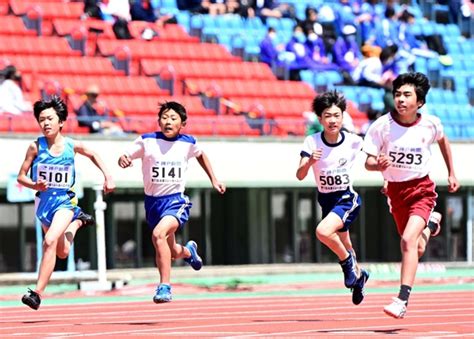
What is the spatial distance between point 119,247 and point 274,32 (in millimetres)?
6050

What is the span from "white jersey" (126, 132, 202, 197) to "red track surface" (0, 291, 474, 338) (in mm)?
1233

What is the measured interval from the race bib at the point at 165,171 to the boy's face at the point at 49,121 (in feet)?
3.37

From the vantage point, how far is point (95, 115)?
85.9ft

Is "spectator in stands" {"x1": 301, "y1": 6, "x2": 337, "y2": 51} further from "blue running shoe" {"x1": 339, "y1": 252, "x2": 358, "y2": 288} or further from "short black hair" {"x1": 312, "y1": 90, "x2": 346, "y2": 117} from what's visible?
"short black hair" {"x1": 312, "y1": 90, "x2": 346, "y2": 117}

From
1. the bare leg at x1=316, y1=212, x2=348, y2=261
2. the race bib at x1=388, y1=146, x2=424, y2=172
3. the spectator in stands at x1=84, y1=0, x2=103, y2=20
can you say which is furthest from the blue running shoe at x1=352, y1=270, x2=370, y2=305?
the spectator in stands at x1=84, y1=0, x2=103, y2=20

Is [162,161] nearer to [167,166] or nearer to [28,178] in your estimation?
[167,166]

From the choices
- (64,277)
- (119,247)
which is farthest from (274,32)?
(64,277)

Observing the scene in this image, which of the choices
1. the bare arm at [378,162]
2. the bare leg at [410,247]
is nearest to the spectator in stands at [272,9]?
the bare arm at [378,162]

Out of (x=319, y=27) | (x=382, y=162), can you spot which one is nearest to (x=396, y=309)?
(x=382, y=162)

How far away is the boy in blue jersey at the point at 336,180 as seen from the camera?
14.3 m

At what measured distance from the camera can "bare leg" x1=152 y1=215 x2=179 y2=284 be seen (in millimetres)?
14203

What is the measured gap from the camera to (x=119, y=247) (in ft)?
90.0

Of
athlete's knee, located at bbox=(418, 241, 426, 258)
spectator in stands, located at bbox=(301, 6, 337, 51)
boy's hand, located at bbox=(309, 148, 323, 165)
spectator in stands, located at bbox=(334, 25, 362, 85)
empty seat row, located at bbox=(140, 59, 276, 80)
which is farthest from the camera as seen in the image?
spectator in stands, located at bbox=(301, 6, 337, 51)

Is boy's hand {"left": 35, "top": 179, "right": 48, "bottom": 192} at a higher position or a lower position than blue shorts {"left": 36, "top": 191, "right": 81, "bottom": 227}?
higher
